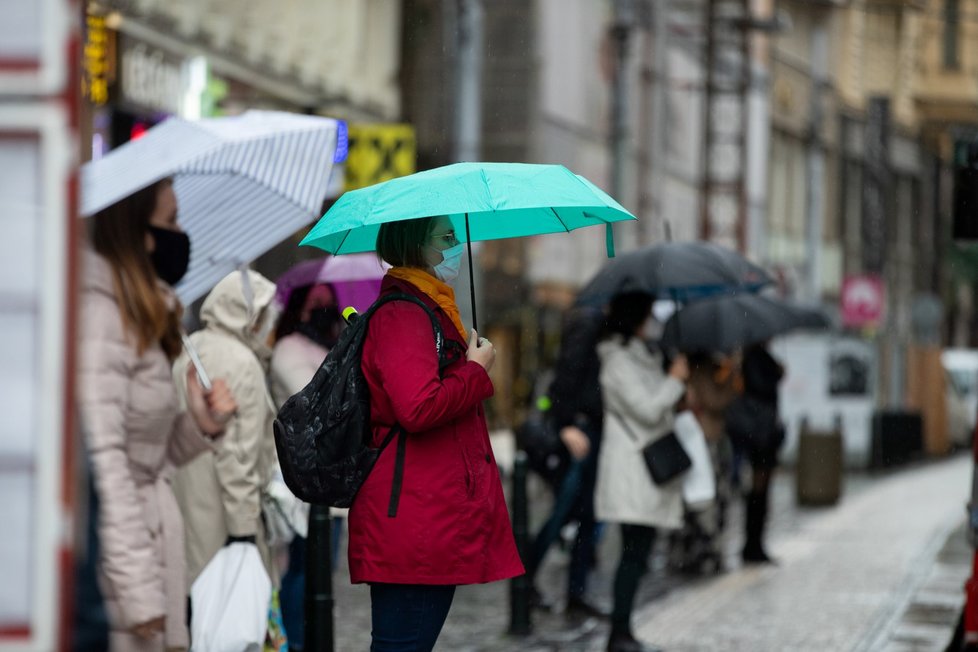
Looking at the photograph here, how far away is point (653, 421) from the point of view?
934 centimetres

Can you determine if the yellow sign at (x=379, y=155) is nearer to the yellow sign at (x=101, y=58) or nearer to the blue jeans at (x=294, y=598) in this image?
the yellow sign at (x=101, y=58)

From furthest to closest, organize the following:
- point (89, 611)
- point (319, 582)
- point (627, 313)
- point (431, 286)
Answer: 1. point (627, 313)
2. point (319, 582)
3. point (431, 286)
4. point (89, 611)

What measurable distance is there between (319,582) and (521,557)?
198 centimetres

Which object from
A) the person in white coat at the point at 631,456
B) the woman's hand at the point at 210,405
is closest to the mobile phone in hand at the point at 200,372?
the woman's hand at the point at 210,405

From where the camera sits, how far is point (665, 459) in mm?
9328

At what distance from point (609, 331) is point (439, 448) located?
4486mm

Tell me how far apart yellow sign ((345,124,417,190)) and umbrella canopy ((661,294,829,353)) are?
3.61 meters

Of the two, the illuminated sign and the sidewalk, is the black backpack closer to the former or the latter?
the sidewalk

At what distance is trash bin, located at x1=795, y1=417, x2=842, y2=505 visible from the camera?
19.7 m

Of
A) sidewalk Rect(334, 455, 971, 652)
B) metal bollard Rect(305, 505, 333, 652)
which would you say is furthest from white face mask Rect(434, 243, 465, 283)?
sidewalk Rect(334, 455, 971, 652)

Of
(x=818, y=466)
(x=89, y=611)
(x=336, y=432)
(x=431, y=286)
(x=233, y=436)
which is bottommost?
(x=818, y=466)

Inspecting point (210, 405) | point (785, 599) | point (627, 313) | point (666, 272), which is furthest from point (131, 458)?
point (785, 599)

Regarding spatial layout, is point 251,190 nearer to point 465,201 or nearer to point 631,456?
point 465,201

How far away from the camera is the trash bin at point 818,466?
64.7ft
